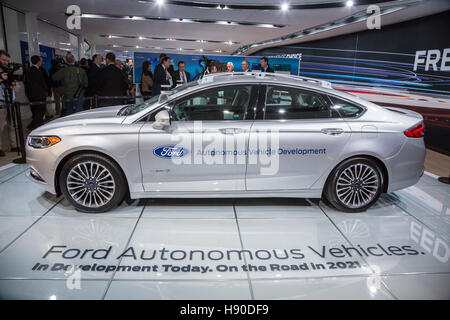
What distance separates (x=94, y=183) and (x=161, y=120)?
100 centimetres

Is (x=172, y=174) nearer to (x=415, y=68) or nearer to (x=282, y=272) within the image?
(x=282, y=272)

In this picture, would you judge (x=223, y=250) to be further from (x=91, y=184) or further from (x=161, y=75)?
(x=161, y=75)

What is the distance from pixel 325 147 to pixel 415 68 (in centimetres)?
636

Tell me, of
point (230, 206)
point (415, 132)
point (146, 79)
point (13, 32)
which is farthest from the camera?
point (13, 32)

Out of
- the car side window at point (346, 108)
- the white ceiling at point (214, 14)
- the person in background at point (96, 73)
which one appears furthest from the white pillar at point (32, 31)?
the car side window at point (346, 108)

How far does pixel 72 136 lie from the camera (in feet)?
11.0

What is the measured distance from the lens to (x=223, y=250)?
9.71ft

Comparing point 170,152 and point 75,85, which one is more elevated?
point 75,85

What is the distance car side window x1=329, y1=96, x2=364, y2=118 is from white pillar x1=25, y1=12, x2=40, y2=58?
34.6 feet

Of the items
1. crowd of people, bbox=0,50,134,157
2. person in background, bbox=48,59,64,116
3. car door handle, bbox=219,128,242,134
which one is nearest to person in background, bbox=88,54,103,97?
crowd of people, bbox=0,50,134,157

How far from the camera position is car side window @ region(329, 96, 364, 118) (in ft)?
11.7

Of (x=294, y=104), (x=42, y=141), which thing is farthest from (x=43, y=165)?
(x=294, y=104)

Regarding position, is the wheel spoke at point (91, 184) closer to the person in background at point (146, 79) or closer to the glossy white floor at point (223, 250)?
the glossy white floor at point (223, 250)
